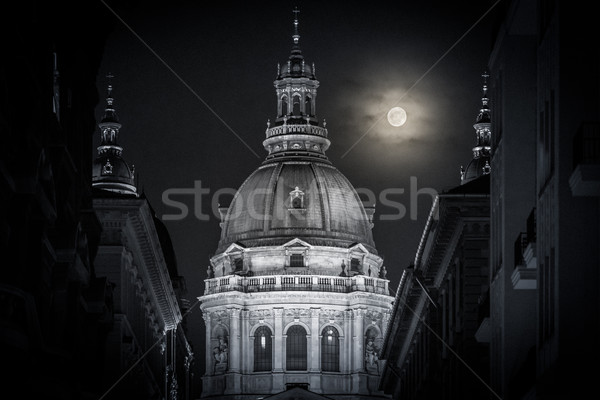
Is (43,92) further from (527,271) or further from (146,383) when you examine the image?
(146,383)

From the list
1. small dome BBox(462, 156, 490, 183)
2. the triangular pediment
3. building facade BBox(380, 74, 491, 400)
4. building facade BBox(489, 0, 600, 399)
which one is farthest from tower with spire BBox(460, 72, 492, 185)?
building facade BBox(489, 0, 600, 399)

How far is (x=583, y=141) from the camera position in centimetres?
3912

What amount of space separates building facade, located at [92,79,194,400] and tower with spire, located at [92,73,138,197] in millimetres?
46376

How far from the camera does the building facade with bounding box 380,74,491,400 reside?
6656 centimetres

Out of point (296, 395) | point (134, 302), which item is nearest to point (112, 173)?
point (296, 395)

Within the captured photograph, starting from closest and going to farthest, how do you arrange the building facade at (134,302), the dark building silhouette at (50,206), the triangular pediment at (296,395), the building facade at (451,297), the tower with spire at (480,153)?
the dark building silhouette at (50,206) < the building facade at (451,297) < the building facade at (134,302) < the tower with spire at (480,153) < the triangular pediment at (296,395)

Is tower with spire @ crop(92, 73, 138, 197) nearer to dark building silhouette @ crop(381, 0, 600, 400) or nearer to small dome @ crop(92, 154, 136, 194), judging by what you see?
small dome @ crop(92, 154, 136, 194)

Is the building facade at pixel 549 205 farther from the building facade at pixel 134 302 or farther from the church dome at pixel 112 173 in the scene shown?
the church dome at pixel 112 173

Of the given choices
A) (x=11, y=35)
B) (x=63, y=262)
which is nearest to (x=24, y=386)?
(x=11, y=35)

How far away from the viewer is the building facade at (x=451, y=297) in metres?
66.6

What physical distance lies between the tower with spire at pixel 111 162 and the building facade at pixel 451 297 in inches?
2503

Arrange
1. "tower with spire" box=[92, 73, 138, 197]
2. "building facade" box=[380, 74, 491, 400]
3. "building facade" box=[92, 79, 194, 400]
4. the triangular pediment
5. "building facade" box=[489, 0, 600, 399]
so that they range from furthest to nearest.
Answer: the triangular pediment < "tower with spire" box=[92, 73, 138, 197] < "building facade" box=[92, 79, 194, 400] < "building facade" box=[380, 74, 491, 400] < "building facade" box=[489, 0, 600, 399]

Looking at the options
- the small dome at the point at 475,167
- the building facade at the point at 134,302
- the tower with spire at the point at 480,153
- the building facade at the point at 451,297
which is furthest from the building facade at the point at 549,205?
the small dome at the point at 475,167

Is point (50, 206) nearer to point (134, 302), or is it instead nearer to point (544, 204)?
point (544, 204)
